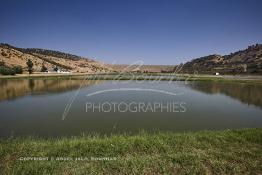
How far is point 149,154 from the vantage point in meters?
7.09

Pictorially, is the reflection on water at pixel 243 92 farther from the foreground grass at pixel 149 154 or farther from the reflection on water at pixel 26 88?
the reflection on water at pixel 26 88

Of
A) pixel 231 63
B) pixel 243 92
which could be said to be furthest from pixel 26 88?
pixel 231 63

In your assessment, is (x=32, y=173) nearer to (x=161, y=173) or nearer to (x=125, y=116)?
(x=161, y=173)

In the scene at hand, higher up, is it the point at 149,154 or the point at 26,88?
the point at 26,88

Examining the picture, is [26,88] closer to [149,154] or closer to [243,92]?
[149,154]

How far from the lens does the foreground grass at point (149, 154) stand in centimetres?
596

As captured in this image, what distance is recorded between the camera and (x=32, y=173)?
5.75 metres

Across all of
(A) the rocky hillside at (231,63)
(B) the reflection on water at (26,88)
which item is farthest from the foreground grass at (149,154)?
(A) the rocky hillside at (231,63)

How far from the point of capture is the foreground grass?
5.96 m

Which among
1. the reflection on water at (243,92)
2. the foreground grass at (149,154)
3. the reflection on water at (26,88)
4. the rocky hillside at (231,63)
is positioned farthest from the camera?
the rocky hillside at (231,63)

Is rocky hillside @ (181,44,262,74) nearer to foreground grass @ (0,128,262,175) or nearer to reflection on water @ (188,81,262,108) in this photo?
reflection on water @ (188,81,262,108)

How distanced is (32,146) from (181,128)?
258 inches

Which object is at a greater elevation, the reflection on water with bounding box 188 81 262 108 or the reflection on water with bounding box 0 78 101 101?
the reflection on water with bounding box 0 78 101 101

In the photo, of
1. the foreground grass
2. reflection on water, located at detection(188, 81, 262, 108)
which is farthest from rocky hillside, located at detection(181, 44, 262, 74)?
the foreground grass
